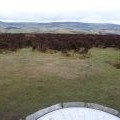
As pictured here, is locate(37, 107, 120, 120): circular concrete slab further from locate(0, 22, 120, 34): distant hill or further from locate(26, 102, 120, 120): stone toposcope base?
locate(0, 22, 120, 34): distant hill

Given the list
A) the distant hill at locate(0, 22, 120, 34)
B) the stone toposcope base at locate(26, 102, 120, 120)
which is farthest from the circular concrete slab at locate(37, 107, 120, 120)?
the distant hill at locate(0, 22, 120, 34)

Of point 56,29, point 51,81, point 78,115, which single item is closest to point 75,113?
point 78,115

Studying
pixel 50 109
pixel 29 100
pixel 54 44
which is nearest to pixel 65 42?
pixel 54 44

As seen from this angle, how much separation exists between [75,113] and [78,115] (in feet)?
0.44

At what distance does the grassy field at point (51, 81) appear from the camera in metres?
9.35

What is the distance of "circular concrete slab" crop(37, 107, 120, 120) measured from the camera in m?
6.42

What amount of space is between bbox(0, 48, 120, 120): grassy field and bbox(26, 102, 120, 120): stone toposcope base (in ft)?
5.95

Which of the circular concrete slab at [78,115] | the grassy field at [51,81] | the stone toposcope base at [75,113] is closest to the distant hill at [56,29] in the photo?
the grassy field at [51,81]

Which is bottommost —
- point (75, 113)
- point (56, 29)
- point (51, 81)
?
point (56, 29)

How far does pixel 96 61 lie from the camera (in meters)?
14.0

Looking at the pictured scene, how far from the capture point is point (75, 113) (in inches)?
260

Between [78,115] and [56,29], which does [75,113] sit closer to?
[78,115]

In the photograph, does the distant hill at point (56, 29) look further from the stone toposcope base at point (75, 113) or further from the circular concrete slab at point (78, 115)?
the circular concrete slab at point (78, 115)

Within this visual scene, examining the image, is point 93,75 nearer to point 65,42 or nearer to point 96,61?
point 96,61
